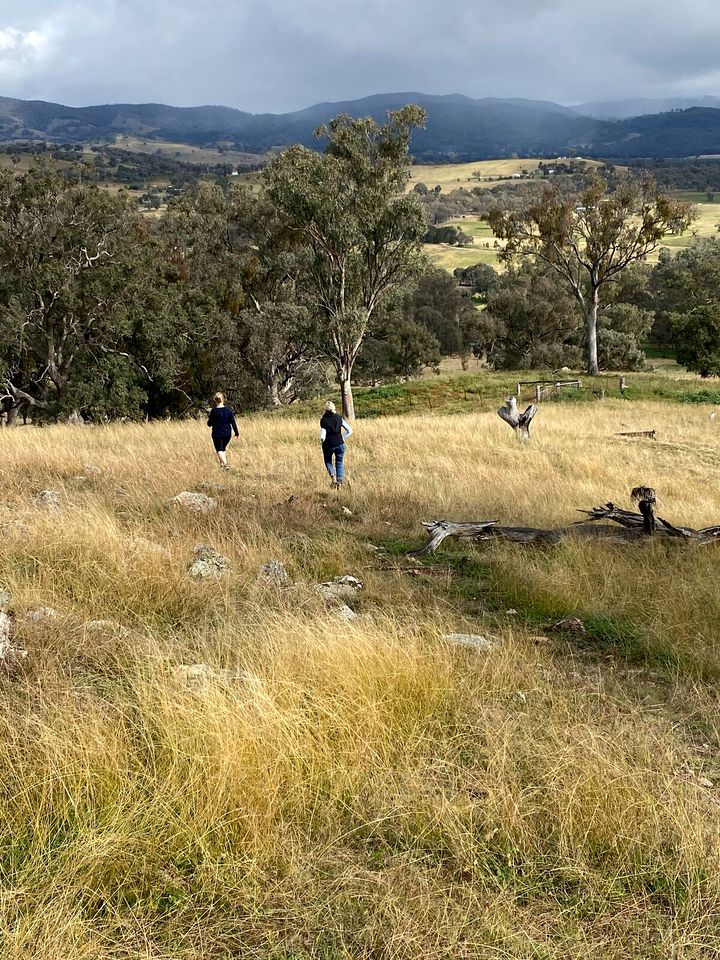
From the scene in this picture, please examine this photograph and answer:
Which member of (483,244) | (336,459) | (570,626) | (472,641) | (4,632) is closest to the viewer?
(4,632)

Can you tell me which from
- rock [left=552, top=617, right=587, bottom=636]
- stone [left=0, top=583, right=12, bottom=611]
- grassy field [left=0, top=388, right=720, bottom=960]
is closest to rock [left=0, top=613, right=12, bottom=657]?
grassy field [left=0, top=388, right=720, bottom=960]

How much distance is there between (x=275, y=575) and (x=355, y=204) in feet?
59.8

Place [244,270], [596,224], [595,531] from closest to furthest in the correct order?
[595,531] → [596,224] → [244,270]

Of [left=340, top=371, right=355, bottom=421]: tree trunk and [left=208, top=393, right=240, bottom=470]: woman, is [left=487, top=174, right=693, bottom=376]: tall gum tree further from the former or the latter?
[left=208, top=393, right=240, bottom=470]: woman

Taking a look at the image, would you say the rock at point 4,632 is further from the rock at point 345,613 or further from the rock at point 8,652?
the rock at point 345,613

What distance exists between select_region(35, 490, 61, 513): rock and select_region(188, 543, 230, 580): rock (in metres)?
2.21

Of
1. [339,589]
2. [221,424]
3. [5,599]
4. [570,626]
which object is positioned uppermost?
[221,424]

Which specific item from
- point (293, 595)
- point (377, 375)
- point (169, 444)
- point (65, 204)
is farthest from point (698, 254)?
point (293, 595)

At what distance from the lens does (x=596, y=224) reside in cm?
2964

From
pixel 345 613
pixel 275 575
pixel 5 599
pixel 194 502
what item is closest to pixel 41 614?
pixel 5 599

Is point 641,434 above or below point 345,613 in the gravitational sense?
below

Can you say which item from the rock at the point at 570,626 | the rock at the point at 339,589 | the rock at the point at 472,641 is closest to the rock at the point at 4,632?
the rock at the point at 339,589

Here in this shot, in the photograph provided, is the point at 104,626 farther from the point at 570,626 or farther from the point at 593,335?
the point at 593,335

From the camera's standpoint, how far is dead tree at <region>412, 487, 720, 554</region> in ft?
22.1
